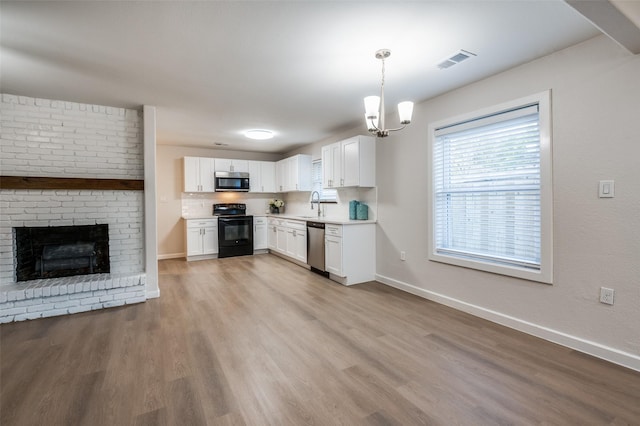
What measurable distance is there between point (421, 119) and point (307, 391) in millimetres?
3301

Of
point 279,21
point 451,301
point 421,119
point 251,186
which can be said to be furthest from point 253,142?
point 451,301

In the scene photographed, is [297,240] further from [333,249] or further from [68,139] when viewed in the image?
[68,139]

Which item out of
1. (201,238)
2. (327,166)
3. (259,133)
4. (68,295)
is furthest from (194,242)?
(327,166)

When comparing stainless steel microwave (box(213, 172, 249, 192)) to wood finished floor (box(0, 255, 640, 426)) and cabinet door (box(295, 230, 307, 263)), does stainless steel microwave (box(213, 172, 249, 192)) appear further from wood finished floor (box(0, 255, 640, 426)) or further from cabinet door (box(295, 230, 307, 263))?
wood finished floor (box(0, 255, 640, 426))

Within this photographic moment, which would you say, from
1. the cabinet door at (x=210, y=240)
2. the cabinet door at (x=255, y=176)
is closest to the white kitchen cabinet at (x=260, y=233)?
the cabinet door at (x=255, y=176)

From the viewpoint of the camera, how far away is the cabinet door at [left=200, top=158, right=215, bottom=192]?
650 centimetres

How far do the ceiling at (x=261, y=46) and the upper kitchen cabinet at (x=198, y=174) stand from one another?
2.58 m

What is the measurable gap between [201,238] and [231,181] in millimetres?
1432

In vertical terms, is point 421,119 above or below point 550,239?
above

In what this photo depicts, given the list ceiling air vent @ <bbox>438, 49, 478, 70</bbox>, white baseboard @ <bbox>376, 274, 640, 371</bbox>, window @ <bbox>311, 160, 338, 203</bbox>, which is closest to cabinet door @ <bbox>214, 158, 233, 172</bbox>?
window @ <bbox>311, 160, 338, 203</bbox>

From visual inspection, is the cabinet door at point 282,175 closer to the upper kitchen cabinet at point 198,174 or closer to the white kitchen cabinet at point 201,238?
the upper kitchen cabinet at point 198,174

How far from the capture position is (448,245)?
3561 mm

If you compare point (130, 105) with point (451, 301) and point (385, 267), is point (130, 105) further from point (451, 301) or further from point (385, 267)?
point (451, 301)

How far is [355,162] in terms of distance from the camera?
4.53 m
